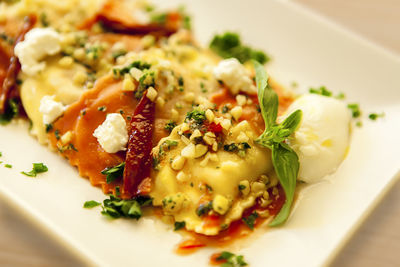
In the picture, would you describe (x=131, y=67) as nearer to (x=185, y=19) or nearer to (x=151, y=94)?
(x=151, y=94)

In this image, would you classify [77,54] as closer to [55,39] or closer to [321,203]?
[55,39]

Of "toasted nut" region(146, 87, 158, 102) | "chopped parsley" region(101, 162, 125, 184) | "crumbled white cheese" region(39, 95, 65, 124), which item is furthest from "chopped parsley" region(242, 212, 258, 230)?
"crumbled white cheese" region(39, 95, 65, 124)

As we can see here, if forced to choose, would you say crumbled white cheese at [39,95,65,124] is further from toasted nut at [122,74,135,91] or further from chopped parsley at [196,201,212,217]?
chopped parsley at [196,201,212,217]

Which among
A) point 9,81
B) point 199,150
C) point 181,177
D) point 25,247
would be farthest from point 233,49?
point 25,247

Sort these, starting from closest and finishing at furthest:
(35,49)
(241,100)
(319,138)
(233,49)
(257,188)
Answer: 1. (257,188)
2. (319,138)
3. (241,100)
4. (35,49)
5. (233,49)

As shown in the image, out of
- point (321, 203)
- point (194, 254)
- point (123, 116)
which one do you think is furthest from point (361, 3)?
point (194, 254)

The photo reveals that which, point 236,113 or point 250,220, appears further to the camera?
point 236,113
